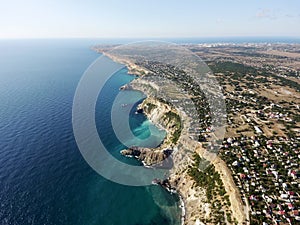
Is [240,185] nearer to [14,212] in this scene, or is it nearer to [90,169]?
[90,169]

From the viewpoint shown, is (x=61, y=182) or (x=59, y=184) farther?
(x=61, y=182)

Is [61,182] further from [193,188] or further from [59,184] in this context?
[193,188]

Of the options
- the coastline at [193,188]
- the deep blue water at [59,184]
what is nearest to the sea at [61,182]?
the deep blue water at [59,184]

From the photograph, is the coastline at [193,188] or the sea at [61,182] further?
the sea at [61,182]

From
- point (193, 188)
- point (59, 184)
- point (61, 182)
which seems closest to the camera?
point (193, 188)

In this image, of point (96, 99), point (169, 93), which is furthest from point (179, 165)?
point (96, 99)

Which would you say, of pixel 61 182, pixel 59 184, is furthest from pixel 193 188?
pixel 59 184

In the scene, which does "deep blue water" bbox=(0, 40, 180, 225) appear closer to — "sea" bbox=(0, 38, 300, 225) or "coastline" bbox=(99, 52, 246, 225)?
"sea" bbox=(0, 38, 300, 225)

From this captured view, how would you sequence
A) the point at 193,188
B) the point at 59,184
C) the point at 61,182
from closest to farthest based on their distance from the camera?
the point at 193,188, the point at 59,184, the point at 61,182

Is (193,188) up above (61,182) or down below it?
above

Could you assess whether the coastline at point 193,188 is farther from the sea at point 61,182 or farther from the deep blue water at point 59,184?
the deep blue water at point 59,184

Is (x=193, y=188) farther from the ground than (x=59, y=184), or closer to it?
farther from the ground
